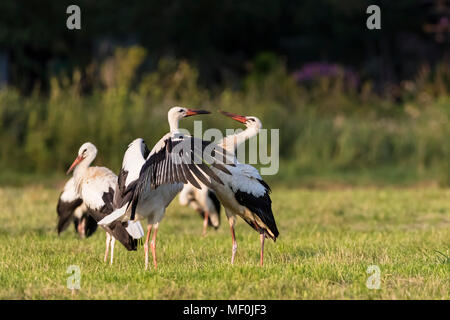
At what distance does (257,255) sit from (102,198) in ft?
5.23

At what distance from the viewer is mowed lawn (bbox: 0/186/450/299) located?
5996 mm

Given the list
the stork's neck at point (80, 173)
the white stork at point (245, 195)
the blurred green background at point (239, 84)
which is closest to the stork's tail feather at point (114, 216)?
the white stork at point (245, 195)

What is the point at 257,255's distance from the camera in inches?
326

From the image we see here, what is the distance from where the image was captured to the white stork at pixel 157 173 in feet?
22.0

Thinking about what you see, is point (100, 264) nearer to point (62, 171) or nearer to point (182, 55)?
point (62, 171)

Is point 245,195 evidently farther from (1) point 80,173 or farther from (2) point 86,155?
(2) point 86,155

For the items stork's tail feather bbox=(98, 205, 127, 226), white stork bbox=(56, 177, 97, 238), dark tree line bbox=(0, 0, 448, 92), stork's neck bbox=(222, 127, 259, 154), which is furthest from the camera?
dark tree line bbox=(0, 0, 448, 92)

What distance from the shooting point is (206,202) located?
11.0 m

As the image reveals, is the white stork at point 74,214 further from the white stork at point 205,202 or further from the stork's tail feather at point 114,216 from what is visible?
the stork's tail feather at point 114,216

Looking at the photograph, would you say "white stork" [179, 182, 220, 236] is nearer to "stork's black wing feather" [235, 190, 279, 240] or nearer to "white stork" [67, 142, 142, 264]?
"white stork" [67, 142, 142, 264]

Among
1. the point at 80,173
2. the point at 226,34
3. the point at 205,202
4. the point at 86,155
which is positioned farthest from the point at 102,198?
the point at 226,34

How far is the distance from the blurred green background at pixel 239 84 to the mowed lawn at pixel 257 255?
3.60 m

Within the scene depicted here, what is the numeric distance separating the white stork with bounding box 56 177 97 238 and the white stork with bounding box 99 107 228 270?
83.6 inches

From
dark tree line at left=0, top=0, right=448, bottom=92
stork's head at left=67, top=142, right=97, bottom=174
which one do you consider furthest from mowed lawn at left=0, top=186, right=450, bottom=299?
dark tree line at left=0, top=0, right=448, bottom=92
